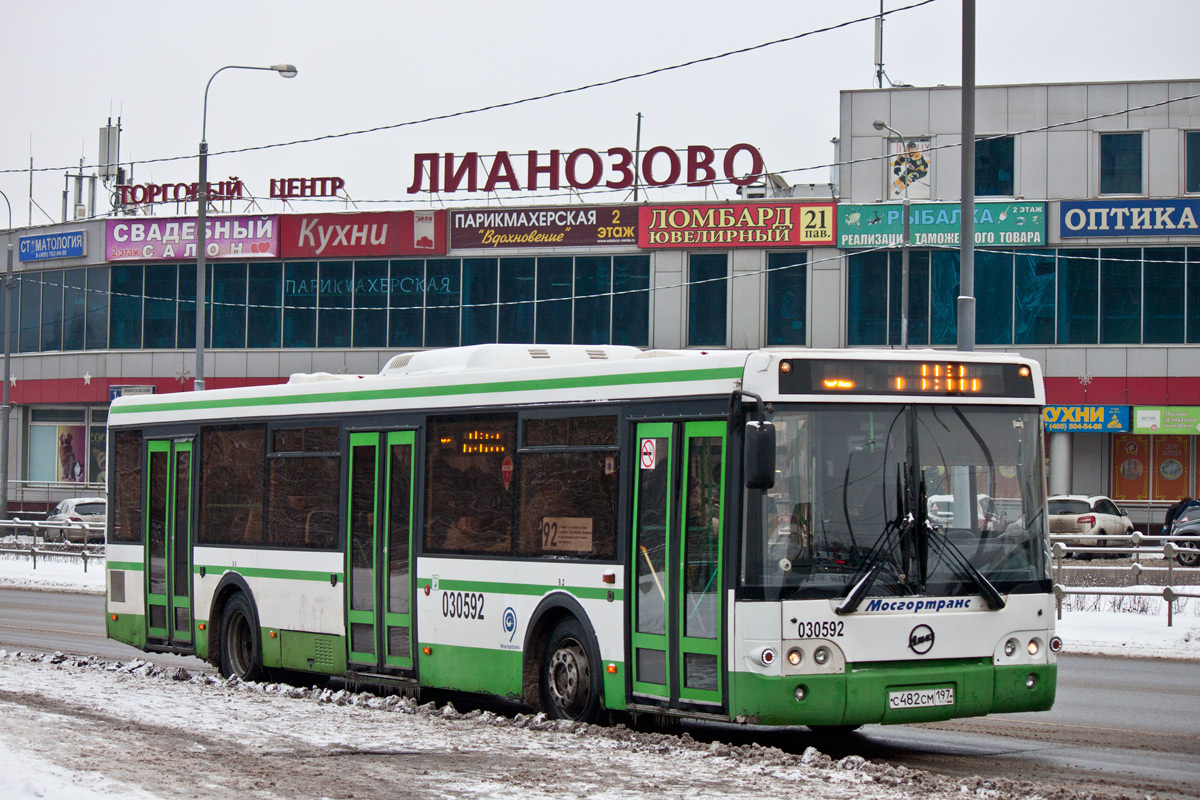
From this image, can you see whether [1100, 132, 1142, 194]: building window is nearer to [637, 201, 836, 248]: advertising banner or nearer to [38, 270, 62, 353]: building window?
[637, 201, 836, 248]: advertising banner

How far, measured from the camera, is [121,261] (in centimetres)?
5631

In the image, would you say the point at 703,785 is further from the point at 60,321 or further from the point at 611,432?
the point at 60,321

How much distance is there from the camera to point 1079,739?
1122 centimetres

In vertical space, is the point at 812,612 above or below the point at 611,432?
below

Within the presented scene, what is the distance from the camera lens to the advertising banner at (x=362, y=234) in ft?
172

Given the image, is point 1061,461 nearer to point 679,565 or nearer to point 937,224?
point 937,224

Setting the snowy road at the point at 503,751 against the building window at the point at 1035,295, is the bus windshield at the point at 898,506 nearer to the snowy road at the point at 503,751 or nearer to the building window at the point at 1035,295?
the snowy road at the point at 503,751

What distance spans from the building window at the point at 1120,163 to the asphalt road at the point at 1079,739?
106 feet

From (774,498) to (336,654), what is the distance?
5.67 metres

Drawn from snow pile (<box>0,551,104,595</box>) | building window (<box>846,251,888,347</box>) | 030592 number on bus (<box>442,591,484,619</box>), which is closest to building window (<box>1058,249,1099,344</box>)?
building window (<box>846,251,888,347</box>)

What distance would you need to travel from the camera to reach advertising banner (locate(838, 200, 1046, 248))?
46.2m

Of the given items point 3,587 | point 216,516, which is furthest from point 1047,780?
point 3,587

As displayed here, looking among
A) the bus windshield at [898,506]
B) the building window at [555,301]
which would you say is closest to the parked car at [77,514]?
the building window at [555,301]

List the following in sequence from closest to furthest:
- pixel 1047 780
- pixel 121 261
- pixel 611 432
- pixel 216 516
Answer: pixel 1047 780 → pixel 611 432 → pixel 216 516 → pixel 121 261
